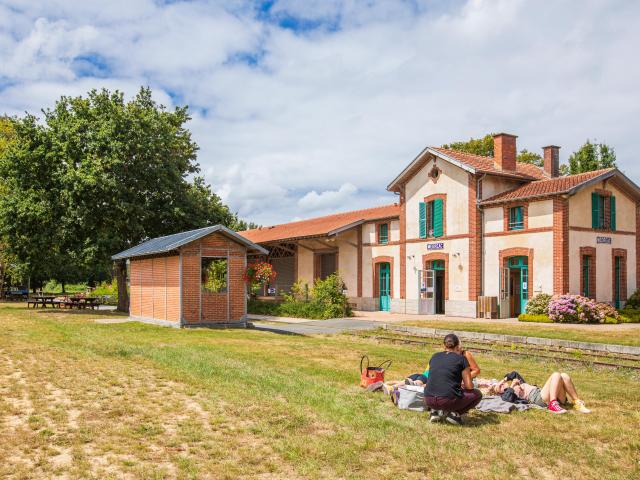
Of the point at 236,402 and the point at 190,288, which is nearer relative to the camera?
the point at 236,402

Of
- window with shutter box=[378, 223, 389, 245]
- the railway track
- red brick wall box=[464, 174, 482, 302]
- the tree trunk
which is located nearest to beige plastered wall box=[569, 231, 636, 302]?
red brick wall box=[464, 174, 482, 302]

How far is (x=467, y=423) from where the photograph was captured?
734 centimetres

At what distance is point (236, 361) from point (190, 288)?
8.70 metres

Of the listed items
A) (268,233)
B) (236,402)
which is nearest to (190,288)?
(236,402)

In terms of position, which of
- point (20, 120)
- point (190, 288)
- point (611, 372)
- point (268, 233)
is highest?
point (20, 120)

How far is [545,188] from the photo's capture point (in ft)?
80.8

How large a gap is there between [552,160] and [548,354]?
17.6 metres

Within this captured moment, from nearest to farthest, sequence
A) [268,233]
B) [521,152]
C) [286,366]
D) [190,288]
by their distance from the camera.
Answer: [286,366], [190,288], [268,233], [521,152]

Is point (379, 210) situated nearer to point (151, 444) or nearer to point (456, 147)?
point (456, 147)

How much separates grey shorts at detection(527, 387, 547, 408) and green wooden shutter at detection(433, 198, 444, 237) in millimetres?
20231

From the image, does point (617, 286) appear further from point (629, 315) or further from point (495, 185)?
point (495, 185)

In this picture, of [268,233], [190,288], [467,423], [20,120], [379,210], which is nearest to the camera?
[467,423]

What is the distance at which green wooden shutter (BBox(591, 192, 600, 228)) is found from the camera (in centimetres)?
2509

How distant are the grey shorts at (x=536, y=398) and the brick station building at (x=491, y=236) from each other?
54.0 ft
